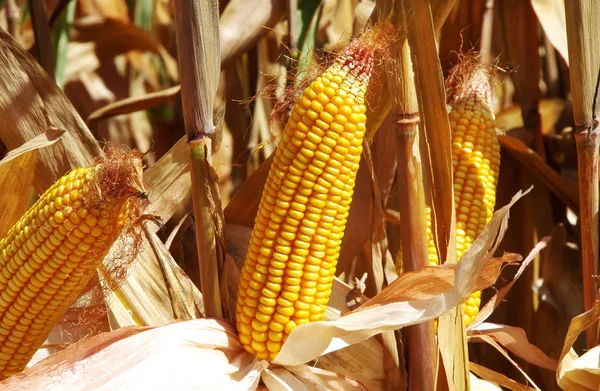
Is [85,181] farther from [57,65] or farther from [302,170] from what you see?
[57,65]

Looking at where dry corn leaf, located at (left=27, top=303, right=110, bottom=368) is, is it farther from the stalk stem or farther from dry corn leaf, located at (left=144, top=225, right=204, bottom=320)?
the stalk stem

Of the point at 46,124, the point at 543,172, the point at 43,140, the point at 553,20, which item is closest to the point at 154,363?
the point at 43,140

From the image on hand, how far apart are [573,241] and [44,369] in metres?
1.90

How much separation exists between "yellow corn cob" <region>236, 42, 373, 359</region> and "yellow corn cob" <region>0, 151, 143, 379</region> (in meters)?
0.25

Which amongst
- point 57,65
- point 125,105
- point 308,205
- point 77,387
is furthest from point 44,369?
point 57,65

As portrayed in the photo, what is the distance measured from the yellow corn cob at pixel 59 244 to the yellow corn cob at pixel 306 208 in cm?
25

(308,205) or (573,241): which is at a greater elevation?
(308,205)

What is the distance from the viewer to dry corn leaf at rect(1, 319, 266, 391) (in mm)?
1208

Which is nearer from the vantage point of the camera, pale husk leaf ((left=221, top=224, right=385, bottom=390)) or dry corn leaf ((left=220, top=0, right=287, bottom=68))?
pale husk leaf ((left=221, top=224, right=385, bottom=390))

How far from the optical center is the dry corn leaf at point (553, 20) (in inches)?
86.4

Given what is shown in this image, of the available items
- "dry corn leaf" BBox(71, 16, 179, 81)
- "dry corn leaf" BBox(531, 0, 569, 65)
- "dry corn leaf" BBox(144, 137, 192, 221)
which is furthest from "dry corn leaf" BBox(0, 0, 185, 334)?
"dry corn leaf" BBox(531, 0, 569, 65)

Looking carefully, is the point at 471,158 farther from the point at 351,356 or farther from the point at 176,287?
the point at 176,287

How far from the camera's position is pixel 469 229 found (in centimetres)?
156

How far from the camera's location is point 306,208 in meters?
1.19
